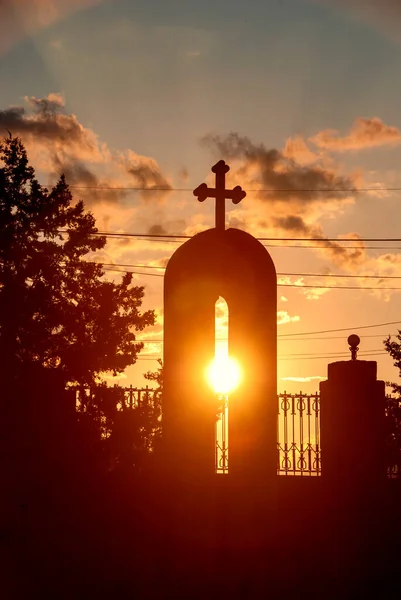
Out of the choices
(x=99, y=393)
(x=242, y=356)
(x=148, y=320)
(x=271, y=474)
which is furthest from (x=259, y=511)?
(x=148, y=320)

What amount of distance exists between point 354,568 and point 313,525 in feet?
6.62

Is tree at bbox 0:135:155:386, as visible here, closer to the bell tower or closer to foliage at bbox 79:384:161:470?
foliage at bbox 79:384:161:470

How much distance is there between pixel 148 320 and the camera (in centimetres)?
2844

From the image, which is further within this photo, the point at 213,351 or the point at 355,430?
the point at 355,430

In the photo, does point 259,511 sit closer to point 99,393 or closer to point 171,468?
point 171,468

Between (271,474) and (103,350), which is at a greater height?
(103,350)

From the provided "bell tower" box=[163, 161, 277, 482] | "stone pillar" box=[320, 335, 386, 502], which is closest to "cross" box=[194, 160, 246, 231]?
"bell tower" box=[163, 161, 277, 482]

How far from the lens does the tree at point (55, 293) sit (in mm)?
22984

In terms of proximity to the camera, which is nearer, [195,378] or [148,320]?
[195,378]

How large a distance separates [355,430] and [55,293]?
39.8 feet

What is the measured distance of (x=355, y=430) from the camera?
1569cm

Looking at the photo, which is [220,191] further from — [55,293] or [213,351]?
[55,293]

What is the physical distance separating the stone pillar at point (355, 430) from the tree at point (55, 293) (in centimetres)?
887

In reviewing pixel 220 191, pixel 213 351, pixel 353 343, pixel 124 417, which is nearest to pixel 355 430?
pixel 353 343
